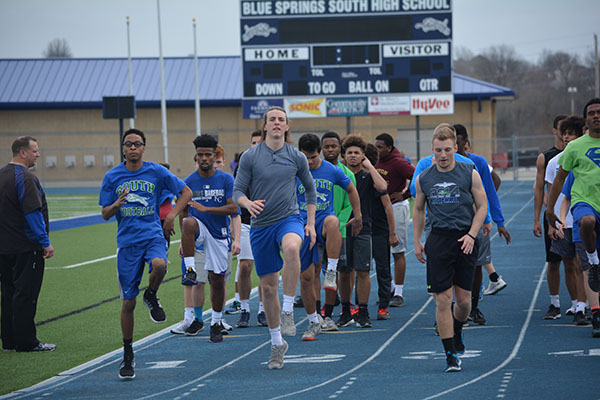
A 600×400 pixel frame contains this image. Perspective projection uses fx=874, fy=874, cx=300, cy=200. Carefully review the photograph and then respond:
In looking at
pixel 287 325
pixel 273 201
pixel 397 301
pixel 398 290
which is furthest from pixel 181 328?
pixel 398 290

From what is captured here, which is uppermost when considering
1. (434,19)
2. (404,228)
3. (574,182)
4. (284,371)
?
(434,19)

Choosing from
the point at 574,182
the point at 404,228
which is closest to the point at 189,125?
the point at 404,228

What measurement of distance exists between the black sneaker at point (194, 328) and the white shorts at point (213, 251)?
68 centimetres

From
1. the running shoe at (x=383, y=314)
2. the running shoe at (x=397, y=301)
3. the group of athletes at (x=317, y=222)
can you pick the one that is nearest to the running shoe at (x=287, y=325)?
the group of athletes at (x=317, y=222)

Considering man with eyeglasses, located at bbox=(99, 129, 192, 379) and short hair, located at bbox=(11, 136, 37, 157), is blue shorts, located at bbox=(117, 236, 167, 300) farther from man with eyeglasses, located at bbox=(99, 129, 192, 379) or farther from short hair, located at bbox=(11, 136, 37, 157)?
short hair, located at bbox=(11, 136, 37, 157)

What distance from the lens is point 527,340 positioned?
876 centimetres

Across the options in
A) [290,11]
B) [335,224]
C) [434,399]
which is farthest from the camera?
[290,11]

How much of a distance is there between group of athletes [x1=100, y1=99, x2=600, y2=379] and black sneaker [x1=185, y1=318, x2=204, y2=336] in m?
0.03

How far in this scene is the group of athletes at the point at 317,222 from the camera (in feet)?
24.6

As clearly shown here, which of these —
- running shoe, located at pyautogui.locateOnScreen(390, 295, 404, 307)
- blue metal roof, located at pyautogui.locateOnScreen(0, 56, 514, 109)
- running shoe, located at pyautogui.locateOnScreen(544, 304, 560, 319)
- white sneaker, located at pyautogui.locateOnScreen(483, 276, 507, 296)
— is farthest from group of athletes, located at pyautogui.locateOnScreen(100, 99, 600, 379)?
blue metal roof, located at pyautogui.locateOnScreen(0, 56, 514, 109)

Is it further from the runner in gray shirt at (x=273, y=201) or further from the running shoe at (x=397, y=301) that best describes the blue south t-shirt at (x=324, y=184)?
the running shoe at (x=397, y=301)

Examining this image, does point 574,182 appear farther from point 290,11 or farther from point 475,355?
point 290,11

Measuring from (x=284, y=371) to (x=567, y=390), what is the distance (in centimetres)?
246

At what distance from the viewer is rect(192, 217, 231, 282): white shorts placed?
958 centimetres
